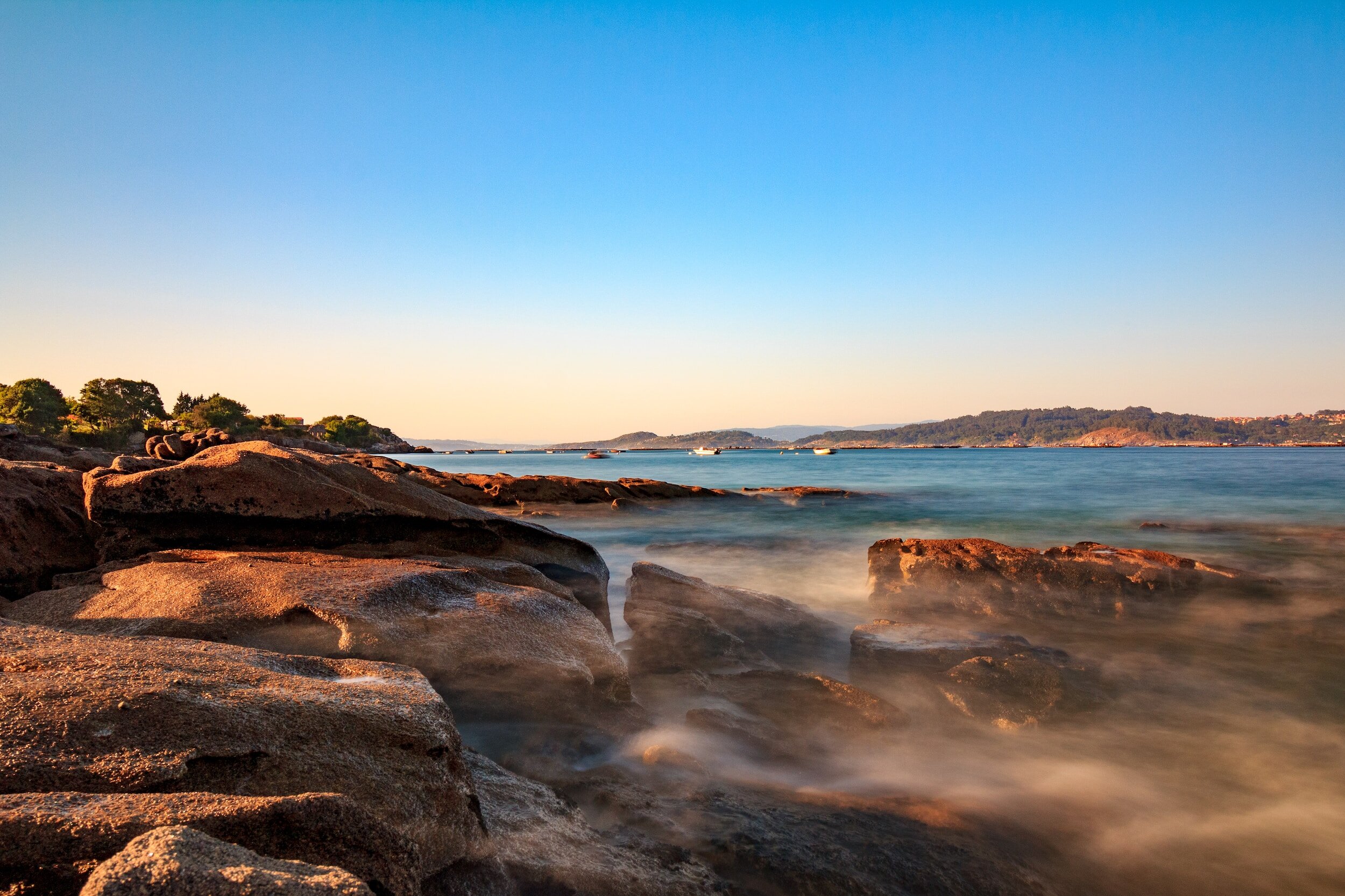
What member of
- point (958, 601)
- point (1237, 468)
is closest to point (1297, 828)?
point (958, 601)

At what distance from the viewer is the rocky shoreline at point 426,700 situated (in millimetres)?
2189

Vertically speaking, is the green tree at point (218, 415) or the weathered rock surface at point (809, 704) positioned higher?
the green tree at point (218, 415)

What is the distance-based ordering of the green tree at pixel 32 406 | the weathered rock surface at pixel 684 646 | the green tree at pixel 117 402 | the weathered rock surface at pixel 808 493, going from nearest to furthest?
the weathered rock surface at pixel 684 646 → the weathered rock surface at pixel 808 493 → the green tree at pixel 32 406 → the green tree at pixel 117 402

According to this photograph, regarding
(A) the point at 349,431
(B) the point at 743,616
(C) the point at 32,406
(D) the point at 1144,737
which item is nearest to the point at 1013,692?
(D) the point at 1144,737

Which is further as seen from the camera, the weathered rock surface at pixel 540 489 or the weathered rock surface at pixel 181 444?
the weathered rock surface at pixel 540 489

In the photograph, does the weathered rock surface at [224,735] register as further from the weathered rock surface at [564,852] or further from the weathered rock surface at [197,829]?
the weathered rock surface at [564,852]

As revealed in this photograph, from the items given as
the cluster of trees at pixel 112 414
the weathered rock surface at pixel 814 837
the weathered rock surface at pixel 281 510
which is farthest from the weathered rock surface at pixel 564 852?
the cluster of trees at pixel 112 414

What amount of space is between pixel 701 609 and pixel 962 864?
5260 millimetres

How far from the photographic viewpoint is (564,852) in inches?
135

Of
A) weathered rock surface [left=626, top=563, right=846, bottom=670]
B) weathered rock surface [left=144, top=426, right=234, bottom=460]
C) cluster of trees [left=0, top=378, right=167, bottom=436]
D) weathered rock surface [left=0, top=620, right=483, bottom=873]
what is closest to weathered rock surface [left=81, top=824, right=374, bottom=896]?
weathered rock surface [left=0, top=620, right=483, bottom=873]

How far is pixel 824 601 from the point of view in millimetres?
13008

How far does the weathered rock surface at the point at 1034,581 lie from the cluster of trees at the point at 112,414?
60.8 meters

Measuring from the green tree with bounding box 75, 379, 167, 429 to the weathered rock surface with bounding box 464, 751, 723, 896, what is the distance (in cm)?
7617

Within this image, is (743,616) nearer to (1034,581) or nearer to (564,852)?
(1034,581)
